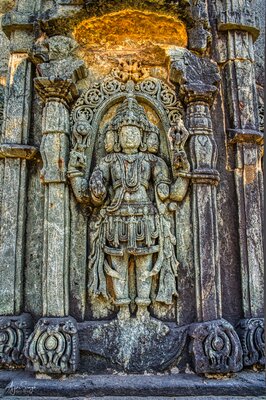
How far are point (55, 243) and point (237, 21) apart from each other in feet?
11.3

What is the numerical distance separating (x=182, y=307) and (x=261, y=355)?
918 mm

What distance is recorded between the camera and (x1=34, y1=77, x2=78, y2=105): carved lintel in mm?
4484

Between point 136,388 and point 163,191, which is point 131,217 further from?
point 136,388

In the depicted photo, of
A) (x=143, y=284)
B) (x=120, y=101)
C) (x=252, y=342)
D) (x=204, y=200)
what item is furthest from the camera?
(x=120, y=101)

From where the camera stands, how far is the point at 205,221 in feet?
14.0

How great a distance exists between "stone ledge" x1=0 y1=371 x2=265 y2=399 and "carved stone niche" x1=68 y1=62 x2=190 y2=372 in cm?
29

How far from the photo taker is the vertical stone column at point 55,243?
391 centimetres

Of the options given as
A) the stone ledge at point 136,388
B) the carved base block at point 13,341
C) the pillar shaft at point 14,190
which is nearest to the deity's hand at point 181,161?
the pillar shaft at point 14,190

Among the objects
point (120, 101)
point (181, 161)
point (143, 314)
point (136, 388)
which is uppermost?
point (120, 101)

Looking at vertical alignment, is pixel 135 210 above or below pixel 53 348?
above

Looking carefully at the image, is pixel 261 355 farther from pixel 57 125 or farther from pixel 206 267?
pixel 57 125

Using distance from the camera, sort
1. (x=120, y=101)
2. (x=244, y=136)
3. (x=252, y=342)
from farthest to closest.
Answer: (x=120, y=101) < (x=244, y=136) < (x=252, y=342)

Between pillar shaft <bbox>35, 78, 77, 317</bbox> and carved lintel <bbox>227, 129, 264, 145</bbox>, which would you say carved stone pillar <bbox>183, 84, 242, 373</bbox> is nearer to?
carved lintel <bbox>227, 129, 264, 145</bbox>

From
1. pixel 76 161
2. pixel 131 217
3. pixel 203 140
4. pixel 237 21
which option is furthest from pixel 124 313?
pixel 237 21
